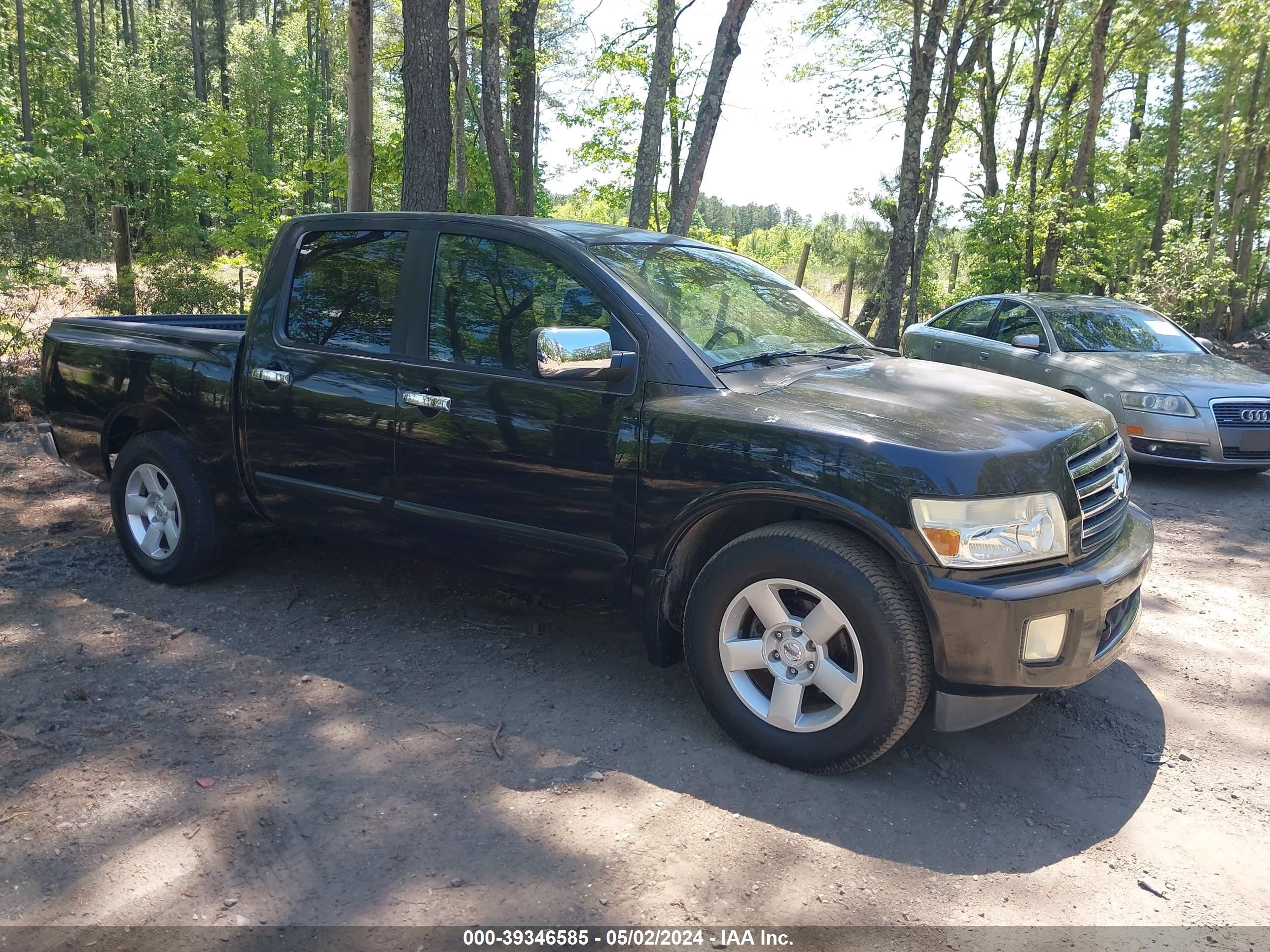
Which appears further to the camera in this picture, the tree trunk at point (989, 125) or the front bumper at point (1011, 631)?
the tree trunk at point (989, 125)

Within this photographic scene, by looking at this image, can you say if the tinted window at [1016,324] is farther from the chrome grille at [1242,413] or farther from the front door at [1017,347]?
the chrome grille at [1242,413]

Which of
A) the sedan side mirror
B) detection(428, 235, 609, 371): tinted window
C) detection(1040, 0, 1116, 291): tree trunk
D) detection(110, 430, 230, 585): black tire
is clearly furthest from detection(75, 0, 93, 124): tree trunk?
the sedan side mirror

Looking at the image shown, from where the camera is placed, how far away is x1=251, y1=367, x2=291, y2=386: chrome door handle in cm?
441

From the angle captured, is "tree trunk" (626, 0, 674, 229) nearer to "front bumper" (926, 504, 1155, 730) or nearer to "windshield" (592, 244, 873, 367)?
"windshield" (592, 244, 873, 367)

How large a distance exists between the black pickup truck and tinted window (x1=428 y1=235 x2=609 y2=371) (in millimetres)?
12

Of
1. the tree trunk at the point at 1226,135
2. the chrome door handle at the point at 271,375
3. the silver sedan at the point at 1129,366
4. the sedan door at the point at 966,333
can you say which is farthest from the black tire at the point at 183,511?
the tree trunk at the point at 1226,135

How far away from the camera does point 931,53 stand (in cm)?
1358

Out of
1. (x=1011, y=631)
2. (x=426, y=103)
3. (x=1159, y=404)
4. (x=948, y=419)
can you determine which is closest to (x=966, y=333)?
(x=1159, y=404)

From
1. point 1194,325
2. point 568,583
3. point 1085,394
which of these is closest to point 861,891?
point 568,583

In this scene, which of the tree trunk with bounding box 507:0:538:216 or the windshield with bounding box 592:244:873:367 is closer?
the windshield with bounding box 592:244:873:367

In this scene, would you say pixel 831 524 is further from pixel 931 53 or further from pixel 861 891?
pixel 931 53

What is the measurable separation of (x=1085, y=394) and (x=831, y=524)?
6.06 meters

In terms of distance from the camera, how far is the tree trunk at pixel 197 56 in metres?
45.7

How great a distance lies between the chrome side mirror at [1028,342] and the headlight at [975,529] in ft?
20.5
